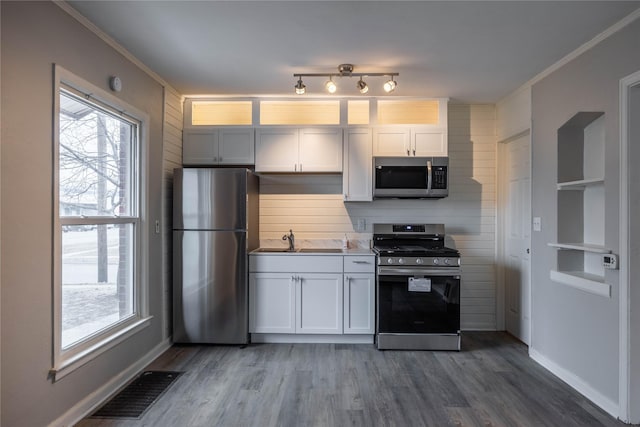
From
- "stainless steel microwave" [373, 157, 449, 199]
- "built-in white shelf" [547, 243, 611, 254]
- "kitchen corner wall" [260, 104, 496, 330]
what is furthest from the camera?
"kitchen corner wall" [260, 104, 496, 330]

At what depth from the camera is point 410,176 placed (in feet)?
12.0

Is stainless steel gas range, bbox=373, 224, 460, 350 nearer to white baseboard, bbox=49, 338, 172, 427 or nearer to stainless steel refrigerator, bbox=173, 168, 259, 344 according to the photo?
stainless steel refrigerator, bbox=173, 168, 259, 344

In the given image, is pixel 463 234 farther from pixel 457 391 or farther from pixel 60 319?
pixel 60 319

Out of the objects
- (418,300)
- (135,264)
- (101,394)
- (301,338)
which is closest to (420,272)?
(418,300)

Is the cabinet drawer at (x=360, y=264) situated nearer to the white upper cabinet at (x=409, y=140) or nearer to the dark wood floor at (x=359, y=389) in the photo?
the dark wood floor at (x=359, y=389)

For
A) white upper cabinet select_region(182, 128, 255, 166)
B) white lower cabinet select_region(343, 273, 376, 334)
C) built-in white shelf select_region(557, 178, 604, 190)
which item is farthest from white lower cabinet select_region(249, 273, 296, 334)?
built-in white shelf select_region(557, 178, 604, 190)

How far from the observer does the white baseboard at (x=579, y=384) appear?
229 cm

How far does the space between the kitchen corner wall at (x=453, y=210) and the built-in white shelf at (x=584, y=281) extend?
1100 mm

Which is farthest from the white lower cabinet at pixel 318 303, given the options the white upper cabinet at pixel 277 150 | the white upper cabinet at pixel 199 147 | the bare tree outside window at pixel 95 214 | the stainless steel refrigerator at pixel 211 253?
the white upper cabinet at pixel 199 147

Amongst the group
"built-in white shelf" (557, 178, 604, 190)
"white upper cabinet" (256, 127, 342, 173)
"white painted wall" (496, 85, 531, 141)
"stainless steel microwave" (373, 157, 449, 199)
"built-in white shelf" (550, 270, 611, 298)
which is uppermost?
"white painted wall" (496, 85, 531, 141)

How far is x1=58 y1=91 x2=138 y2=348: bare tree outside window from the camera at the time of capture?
2.23 meters

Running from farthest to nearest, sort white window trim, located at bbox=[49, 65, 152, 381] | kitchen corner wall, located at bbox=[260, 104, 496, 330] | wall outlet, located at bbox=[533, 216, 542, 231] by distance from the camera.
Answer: kitchen corner wall, located at bbox=[260, 104, 496, 330], wall outlet, located at bbox=[533, 216, 542, 231], white window trim, located at bbox=[49, 65, 152, 381]

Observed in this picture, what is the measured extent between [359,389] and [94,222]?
7.43ft

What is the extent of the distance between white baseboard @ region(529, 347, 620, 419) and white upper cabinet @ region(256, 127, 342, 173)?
2555 millimetres
